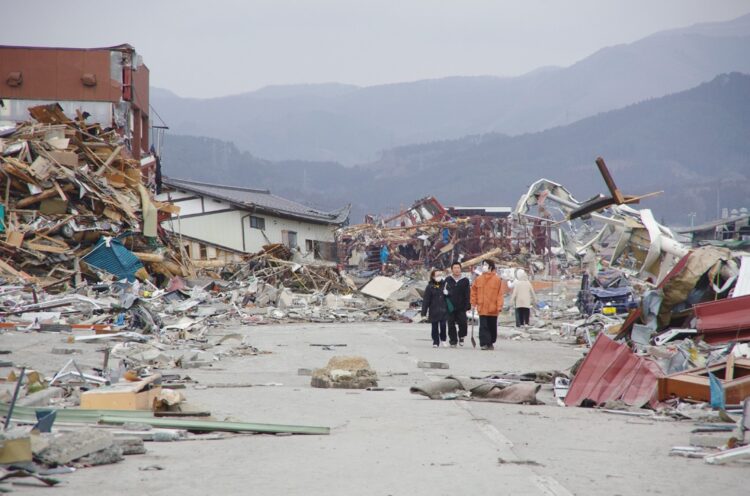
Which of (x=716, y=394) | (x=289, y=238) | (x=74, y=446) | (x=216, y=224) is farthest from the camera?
(x=289, y=238)

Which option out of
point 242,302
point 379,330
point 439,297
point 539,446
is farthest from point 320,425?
point 242,302

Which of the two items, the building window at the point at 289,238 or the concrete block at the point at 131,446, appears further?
the building window at the point at 289,238

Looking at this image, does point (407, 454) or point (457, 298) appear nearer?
point (407, 454)

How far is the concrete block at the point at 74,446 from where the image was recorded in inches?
276

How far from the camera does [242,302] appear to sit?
34406mm

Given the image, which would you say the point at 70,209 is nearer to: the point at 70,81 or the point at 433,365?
the point at 70,81

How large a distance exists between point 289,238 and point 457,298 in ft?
113

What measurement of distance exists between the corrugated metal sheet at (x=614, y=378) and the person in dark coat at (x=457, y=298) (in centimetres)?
830

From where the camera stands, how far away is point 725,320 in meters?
15.6

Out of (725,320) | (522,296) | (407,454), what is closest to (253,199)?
(522,296)

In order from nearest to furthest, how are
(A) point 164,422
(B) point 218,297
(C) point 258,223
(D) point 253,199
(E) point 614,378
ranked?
1. (A) point 164,422
2. (E) point 614,378
3. (B) point 218,297
4. (C) point 258,223
5. (D) point 253,199

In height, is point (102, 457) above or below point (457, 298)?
below

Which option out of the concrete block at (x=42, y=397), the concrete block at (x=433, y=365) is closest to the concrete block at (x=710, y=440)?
the concrete block at (x=42, y=397)

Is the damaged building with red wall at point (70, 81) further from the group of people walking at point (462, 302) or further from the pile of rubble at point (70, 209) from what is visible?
the group of people walking at point (462, 302)
